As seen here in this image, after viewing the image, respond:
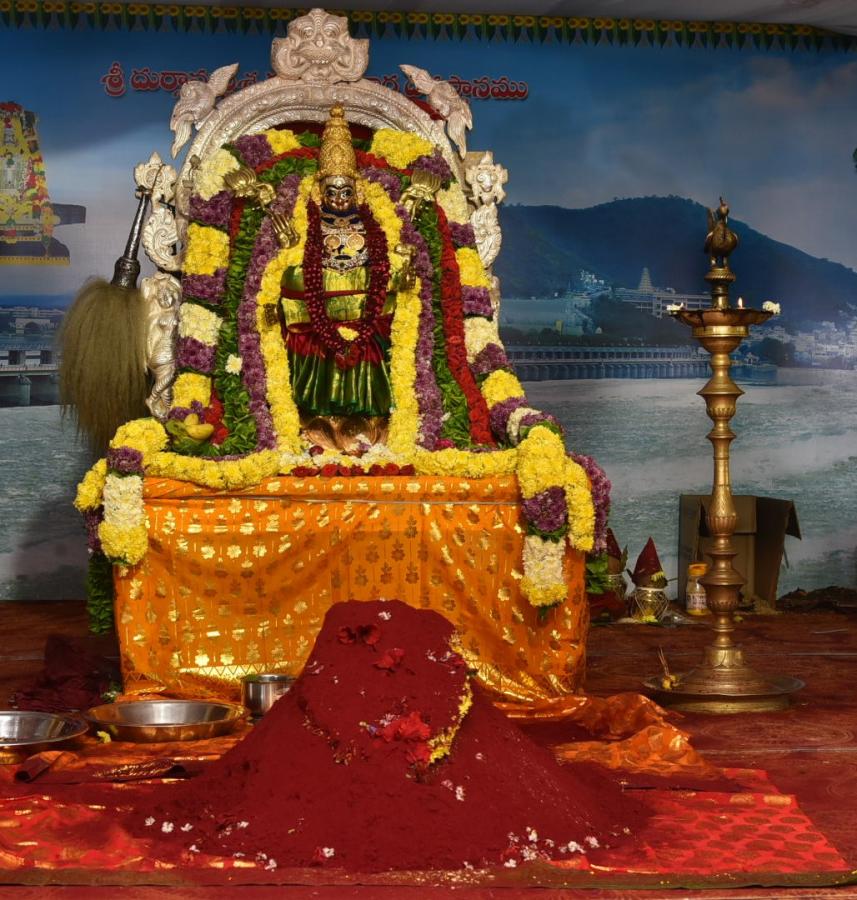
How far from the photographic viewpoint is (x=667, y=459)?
422 inches

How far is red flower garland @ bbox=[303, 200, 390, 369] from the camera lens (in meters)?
7.84

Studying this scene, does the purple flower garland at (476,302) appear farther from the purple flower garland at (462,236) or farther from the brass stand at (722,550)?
the brass stand at (722,550)

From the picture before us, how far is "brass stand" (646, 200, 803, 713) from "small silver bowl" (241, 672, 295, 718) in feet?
5.46

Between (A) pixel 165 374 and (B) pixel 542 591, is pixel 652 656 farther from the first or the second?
(A) pixel 165 374

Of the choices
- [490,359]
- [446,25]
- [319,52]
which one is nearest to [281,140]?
[319,52]

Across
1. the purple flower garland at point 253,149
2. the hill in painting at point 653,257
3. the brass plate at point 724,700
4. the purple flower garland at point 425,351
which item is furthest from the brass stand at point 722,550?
the hill in painting at point 653,257

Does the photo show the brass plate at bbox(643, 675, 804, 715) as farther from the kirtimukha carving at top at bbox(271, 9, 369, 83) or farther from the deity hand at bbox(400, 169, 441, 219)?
the kirtimukha carving at top at bbox(271, 9, 369, 83)

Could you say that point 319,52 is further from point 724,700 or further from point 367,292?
point 724,700

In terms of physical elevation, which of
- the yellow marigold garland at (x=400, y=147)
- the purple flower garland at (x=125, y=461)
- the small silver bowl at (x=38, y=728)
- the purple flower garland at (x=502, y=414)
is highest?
the yellow marigold garland at (x=400, y=147)

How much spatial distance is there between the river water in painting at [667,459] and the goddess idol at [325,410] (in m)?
2.48

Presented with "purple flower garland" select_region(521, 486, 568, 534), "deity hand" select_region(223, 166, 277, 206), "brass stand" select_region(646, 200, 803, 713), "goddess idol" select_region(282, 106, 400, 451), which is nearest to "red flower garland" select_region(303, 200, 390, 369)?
"goddess idol" select_region(282, 106, 400, 451)

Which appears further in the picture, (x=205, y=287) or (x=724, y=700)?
(x=205, y=287)

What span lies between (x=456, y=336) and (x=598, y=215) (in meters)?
3.35

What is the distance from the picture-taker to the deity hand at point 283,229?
311 inches
